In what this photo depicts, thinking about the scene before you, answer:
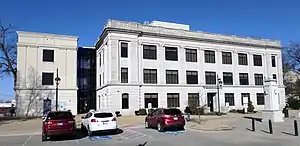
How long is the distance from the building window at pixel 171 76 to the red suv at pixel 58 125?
27.9 m

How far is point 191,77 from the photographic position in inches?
1816

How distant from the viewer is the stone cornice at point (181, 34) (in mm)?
41000

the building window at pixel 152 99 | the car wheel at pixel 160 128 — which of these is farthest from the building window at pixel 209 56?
the car wheel at pixel 160 128

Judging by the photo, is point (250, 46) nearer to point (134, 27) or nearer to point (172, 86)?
point (172, 86)

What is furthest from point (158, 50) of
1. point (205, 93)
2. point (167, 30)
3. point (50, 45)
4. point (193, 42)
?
point (50, 45)

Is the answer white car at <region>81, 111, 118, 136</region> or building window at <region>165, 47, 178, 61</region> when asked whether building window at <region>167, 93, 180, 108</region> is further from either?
white car at <region>81, 111, 118, 136</region>

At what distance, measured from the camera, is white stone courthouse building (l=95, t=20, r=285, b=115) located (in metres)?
40.5

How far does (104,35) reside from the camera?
42.9 metres

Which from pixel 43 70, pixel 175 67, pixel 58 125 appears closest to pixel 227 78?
pixel 175 67

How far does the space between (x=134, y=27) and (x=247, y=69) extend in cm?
2334

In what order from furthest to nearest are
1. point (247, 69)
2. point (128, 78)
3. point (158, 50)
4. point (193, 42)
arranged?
point (247, 69), point (193, 42), point (158, 50), point (128, 78)

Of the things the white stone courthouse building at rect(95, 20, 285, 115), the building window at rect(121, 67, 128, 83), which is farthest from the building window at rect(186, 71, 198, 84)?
the building window at rect(121, 67, 128, 83)

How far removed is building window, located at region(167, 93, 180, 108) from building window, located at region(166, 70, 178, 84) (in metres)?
2.05

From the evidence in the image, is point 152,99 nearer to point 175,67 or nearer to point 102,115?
point 175,67
